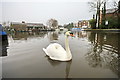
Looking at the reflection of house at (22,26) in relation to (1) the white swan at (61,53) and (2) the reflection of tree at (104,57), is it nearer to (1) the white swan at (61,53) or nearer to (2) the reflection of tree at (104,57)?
(2) the reflection of tree at (104,57)

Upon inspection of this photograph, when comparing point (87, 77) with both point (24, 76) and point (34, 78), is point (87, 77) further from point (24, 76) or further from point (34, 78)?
point (24, 76)

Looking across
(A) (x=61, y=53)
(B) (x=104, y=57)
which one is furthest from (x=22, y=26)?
(B) (x=104, y=57)

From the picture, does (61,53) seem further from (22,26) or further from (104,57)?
(22,26)

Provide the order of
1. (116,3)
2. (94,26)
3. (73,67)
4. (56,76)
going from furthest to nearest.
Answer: (94,26)
(116,3)
(73,67)
(56,76)

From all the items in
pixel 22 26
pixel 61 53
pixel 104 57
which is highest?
pixel 22 26

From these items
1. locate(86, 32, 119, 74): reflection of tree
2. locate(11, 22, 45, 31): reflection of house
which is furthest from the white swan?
locate(11, 22, 45, 31): reflection of house

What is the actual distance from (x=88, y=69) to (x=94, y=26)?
119 feet

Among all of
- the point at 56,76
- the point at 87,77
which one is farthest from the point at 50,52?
the point at 87,77

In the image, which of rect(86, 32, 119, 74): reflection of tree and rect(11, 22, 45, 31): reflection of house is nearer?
rect(86, 32, 119, 74): reflection of tree

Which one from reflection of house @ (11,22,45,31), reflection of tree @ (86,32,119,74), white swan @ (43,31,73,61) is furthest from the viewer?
reflection of house @ (11,22,45,31)

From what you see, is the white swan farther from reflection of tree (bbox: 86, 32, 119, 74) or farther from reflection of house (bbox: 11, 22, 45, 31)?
reflection of house (bbox: 11, 22, 45, 31)

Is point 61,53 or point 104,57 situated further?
point 104,57

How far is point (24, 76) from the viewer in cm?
320

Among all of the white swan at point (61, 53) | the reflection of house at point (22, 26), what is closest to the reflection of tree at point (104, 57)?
the white swan at point (61, 53)
